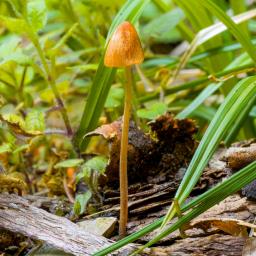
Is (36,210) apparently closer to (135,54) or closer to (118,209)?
(118,209)

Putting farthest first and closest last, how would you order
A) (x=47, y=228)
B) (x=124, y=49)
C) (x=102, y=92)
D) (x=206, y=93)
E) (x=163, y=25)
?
(x=163, y=25)
(x=206, y=93)
(x=102, y=92)
(x=47, y=228)
(x=124, y=49)

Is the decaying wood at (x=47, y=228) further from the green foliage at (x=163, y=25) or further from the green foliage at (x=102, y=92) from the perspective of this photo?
the green foliage at (x=163, y=25)

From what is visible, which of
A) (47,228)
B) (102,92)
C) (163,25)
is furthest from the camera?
(163,25)

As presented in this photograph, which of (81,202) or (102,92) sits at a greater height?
(102,92)

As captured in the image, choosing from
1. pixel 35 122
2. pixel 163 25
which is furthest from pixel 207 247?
pixel 163 25

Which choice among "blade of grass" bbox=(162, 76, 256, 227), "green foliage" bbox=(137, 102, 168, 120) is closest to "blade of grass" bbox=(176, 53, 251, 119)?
"green foliage" bbox=(137, 102, 168, 120)

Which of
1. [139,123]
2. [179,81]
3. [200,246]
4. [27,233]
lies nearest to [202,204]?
[200,246]

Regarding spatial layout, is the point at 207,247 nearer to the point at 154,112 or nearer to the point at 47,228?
the point at 47,228
